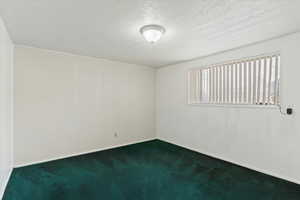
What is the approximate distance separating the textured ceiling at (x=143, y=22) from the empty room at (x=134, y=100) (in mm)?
17

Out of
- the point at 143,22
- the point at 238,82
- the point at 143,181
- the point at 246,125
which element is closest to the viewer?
the point at 143,22

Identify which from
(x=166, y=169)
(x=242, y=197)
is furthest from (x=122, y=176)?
(x=242, y=197)

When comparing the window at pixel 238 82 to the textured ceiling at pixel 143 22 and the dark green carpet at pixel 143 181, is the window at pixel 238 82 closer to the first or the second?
the textured ceiling at pixel 143 22

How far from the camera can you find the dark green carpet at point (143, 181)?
83.6 inches

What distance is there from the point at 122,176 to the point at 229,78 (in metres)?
2.80

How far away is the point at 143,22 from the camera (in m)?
2.08

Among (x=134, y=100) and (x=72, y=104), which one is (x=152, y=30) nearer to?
(x=72, y=104)

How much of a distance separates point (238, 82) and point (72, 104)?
3.50 metres

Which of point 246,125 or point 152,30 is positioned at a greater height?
point 152,30

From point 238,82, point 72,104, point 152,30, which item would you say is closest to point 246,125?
point 238,82

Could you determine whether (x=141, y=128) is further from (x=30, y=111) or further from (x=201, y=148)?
(x=30, y=111)

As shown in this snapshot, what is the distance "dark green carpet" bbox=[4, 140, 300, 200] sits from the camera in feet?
6.97

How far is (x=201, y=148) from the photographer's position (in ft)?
12.4

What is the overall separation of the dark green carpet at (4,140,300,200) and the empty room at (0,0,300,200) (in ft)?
0.07
